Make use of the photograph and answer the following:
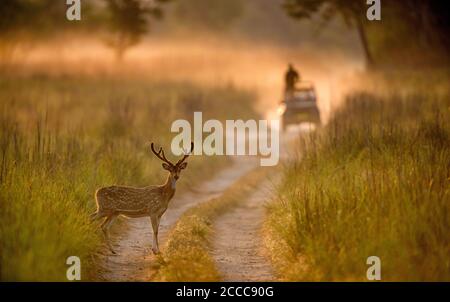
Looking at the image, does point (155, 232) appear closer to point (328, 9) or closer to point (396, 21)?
point (328, 9)

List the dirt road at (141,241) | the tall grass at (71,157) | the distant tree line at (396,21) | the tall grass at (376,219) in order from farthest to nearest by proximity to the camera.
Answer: the distant tree line at (396,21) → the dirt road at (141,241) → the tall grass at (71,157) → the tall grass at (376,219)

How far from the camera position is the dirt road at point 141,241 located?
10961 millimetres

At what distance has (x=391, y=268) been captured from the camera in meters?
9.87

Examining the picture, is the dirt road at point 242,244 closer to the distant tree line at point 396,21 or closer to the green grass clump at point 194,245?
the green grass clump at point 194,245

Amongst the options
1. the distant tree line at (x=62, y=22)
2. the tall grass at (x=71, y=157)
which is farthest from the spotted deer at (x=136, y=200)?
the distant tree line at (x=62, y=22)

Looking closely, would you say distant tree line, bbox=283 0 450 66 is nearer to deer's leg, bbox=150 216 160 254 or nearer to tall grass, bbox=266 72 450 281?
tall grass, bbox=266 72 450 281

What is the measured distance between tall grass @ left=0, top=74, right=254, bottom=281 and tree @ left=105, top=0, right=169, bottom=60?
54.3 feet

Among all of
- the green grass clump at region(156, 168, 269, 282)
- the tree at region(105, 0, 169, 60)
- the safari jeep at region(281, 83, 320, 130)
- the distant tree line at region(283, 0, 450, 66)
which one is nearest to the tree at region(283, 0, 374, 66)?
the distant tree line at region(283, 0, 450, 66)

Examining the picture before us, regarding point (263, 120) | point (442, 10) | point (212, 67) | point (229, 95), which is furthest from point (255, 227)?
point (212, 67)

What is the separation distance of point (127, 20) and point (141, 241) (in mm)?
39896

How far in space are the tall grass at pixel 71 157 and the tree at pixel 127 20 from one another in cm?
1657

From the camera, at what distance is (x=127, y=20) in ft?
169

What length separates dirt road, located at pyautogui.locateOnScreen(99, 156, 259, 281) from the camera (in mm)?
10961

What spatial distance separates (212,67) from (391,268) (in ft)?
124
